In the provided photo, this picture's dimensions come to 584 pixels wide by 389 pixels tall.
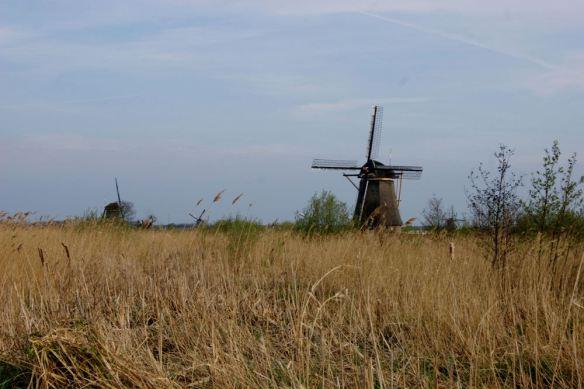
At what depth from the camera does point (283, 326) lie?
20.2 feet

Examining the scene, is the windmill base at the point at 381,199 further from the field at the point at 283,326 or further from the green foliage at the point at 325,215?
the field at the point at 283,326

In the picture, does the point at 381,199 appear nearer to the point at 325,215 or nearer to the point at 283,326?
the point at 325,215

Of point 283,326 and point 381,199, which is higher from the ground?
point 381,199

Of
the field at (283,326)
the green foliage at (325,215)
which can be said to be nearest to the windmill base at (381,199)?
the green foliage at (325,215)

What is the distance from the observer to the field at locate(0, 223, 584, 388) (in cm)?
428

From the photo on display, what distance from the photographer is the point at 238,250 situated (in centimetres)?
1072

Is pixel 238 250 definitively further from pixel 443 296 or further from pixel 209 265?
pixel 443 296

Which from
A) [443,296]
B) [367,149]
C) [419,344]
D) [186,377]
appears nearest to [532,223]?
[443,296]

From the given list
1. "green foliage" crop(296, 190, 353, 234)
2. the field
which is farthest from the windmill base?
the field

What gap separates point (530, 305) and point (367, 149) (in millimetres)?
24169

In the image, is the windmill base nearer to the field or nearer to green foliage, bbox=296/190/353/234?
green foliage, bbox=296/190/353/234

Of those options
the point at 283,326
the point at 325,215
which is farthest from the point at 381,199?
the point at 283,326

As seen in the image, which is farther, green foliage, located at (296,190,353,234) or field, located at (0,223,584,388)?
green foliage, located at (296,190,353,234)

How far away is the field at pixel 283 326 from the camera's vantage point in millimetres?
4277
